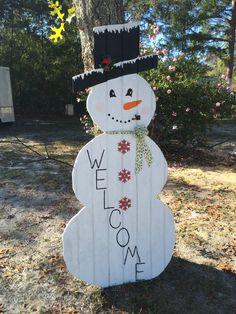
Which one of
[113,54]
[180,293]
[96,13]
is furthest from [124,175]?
[96,13]

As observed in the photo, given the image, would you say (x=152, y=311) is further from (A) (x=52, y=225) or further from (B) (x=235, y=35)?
(B) (x=235, y=35)

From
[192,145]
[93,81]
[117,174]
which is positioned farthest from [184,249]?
[192,145]

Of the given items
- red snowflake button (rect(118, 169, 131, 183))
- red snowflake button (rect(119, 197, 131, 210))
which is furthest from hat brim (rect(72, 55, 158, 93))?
red snowflake button (rect(119, 197, 131, 210))

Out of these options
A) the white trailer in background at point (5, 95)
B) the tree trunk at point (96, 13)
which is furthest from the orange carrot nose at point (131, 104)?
the white trailer in background at point (5, 95)

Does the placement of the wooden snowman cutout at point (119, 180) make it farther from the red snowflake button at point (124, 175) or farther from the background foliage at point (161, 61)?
the background foliage at point (161, 61)

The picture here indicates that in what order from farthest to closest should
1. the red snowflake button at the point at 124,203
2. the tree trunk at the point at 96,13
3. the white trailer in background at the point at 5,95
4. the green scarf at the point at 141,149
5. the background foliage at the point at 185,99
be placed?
the white trailer in background at the point at 5,95, the background foliage at the point at 185,99, the tree trunk at the point at 96,13, the red snowflake button at the point at 124,203, the green scarf at the point at 141,149

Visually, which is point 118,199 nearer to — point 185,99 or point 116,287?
point 116,287

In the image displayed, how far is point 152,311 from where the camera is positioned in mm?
2650

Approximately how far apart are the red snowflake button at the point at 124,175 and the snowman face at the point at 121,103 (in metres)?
0.30

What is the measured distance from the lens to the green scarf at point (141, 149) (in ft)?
8.93

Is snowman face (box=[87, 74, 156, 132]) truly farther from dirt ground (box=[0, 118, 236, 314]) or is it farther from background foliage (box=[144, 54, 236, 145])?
background foliage (box=[144, 54, 236, 145])

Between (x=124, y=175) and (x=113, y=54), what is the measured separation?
82 centimetres

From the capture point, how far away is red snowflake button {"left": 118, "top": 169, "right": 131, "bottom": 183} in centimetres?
278

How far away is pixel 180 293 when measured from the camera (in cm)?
287
